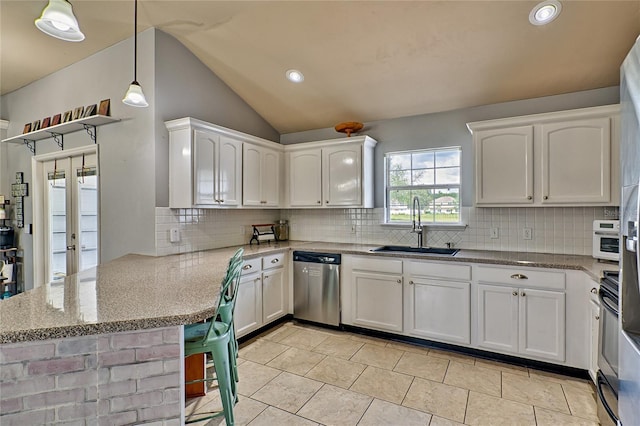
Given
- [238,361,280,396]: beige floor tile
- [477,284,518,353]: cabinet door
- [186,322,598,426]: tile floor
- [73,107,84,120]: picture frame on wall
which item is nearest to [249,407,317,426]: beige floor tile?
[186,322,598,426]: tile floor

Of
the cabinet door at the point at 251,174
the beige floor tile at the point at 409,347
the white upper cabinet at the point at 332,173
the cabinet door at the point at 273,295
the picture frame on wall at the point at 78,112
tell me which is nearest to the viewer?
the beige floor tile at the point at 409,347

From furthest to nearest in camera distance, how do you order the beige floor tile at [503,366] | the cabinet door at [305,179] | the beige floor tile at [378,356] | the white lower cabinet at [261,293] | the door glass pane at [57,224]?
1. the cabinet door at [305,179]
2. the door glass pane at [57,224]
3. the white lower cabinet at [261,293]
4. the beige floor tile at [378,356]
5. the beige floor tile at [503,366]

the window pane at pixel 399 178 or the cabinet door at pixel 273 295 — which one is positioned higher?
the window pane at pixel 399 178

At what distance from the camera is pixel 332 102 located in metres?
3.73

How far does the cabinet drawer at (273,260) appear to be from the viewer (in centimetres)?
337

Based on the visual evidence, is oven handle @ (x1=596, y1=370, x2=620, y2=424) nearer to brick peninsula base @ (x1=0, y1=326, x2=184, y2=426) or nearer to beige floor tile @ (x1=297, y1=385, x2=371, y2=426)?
beige floor tile @ (x1=297, y1=385, x2=371, y2=426)

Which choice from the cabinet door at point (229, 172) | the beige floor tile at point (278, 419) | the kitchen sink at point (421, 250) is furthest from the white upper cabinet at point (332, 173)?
the beige floor tile at point (278, 419)

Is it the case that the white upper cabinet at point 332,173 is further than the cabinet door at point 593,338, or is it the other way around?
the white upper cabinet at point 332,173

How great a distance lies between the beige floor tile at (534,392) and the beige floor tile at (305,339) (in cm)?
161

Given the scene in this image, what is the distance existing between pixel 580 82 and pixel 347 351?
321 centimetres

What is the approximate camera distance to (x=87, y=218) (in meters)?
3.59

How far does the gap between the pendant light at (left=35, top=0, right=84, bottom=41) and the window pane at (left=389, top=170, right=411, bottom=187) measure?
3113 mm

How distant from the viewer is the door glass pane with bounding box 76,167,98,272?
3.50m

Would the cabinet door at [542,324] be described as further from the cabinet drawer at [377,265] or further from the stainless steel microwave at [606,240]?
the cabinet drawer at [377,265]
